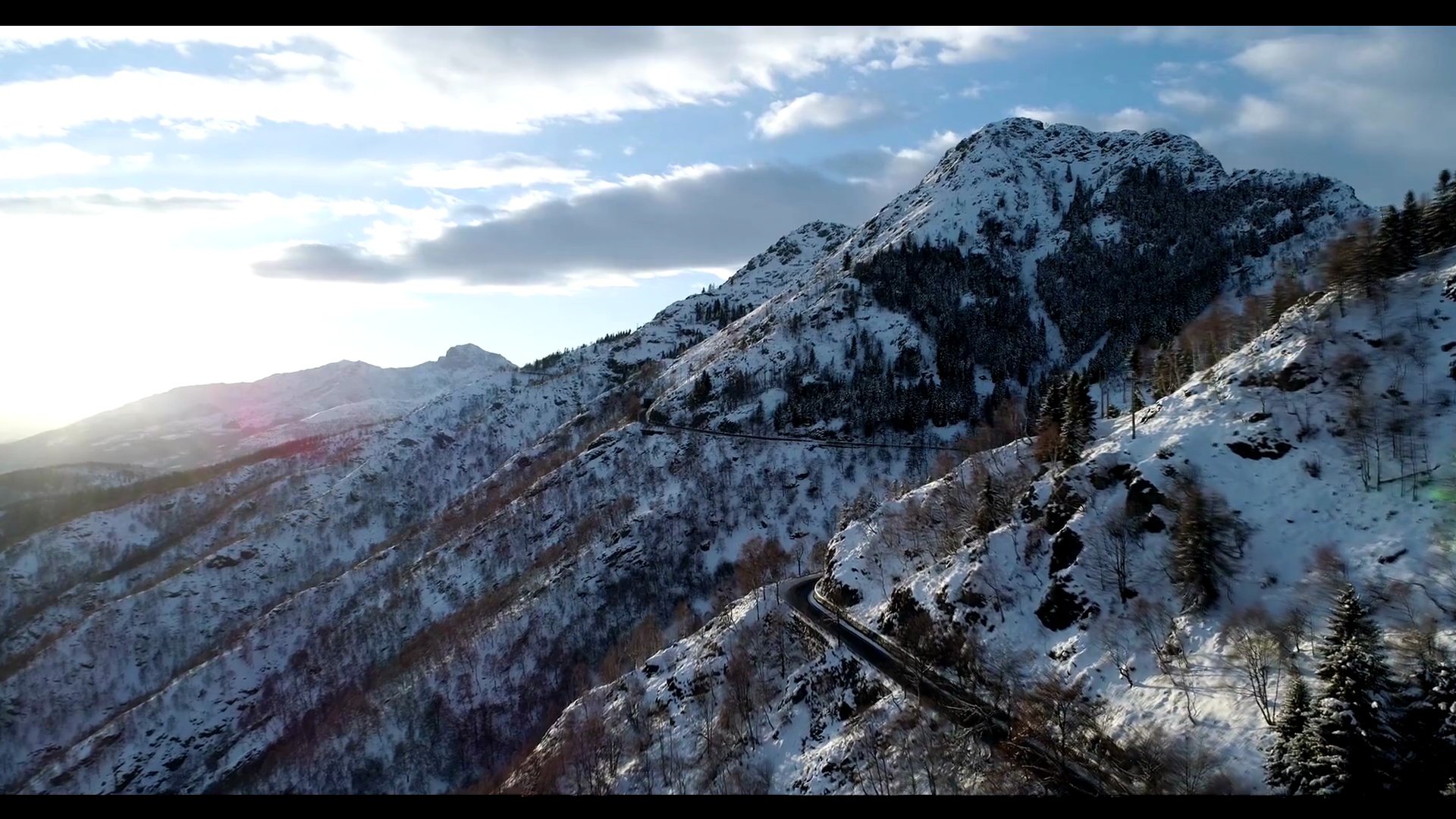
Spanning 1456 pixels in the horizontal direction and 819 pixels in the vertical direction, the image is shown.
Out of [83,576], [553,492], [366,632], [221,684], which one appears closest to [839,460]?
[553,492]

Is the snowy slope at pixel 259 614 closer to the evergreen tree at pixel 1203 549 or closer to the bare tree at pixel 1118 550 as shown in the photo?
the bare tree at pixel 1118 550

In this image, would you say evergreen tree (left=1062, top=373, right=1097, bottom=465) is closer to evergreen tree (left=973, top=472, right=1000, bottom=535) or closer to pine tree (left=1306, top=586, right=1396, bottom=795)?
evergreen tree (left=973, top=472, right=1000, bottom=535)

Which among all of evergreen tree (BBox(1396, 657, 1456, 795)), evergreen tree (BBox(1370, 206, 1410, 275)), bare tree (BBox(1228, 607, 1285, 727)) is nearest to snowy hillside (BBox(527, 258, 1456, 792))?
bare tree (BBox(1228, 607, 1285, 727))

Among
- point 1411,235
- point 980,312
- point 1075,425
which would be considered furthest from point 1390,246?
point 980,312

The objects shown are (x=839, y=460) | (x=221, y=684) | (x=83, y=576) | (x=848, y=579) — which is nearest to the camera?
(x=848, y=579)

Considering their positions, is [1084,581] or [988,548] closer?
[1084,581]
